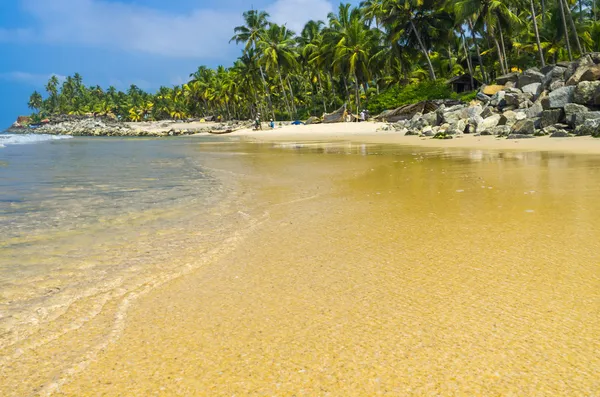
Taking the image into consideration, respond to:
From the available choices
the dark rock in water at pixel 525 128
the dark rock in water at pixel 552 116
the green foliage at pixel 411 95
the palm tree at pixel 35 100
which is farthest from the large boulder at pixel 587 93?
the palm tree at pixel 35 100

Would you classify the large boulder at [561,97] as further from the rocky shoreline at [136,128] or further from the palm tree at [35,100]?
the palm tree at [35,100]

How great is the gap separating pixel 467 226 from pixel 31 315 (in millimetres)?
3164

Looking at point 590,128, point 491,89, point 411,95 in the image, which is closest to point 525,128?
point 590,128

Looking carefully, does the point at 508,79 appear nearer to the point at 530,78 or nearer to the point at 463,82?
the point at 530,78

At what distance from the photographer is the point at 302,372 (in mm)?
1645

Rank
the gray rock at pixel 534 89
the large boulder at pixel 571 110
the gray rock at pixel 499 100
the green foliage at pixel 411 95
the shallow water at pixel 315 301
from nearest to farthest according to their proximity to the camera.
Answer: the shallow water at pixel 315 301 < the large boulder at pixel 571 110 < the gray rock at pixel 534 89 < the gray rock at pixel 499 100 < the green foliage at pixel 411 95

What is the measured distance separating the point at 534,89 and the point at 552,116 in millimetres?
6563

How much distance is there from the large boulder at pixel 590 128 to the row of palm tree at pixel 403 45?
51.9 feet

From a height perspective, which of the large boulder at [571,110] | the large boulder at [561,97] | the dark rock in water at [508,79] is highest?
the dark rock in water at [508,79]

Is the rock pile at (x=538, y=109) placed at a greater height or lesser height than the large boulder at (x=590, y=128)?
greater

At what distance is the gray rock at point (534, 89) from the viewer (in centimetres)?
1886

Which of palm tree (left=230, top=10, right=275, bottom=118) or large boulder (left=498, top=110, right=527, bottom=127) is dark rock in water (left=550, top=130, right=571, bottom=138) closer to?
large boulder (left=498, top=110, right=527, bottom=127)

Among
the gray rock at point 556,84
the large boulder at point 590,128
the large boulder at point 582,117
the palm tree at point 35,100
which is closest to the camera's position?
the large boulder at point 590,128

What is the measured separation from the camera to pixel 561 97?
14.2m
